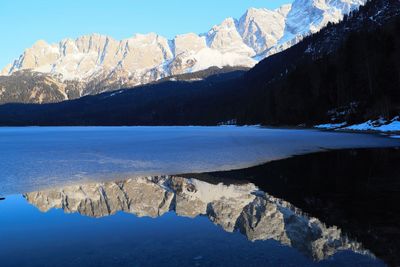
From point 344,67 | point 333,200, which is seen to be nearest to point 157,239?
point 333,200

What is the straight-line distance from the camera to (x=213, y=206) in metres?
21.4

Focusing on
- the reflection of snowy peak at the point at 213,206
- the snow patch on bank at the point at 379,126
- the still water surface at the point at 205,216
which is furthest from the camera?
the snow patch on bank at the point at 379,126

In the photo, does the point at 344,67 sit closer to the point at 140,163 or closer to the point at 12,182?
the point at 140,163

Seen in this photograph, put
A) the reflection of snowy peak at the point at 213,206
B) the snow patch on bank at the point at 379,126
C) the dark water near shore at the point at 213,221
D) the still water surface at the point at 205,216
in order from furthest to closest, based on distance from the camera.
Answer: the snow patch on bank at the point at 379,126
the reflection of snowy peak at the point at 213,206
the still water surface at the point at 205,216
the dark water near shore at the point at 213,221

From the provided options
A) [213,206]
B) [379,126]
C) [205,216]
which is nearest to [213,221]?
[205,216]

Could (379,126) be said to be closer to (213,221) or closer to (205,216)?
(205,216)

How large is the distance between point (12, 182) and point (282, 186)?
62.7 feet

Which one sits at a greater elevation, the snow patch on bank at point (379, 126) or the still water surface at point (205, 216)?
the snow patch on bank at point (379, 126)

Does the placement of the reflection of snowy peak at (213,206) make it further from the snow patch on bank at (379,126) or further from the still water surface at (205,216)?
the snow patch on bank at (379,126)

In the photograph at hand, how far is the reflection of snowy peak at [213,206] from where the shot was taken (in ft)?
50.0

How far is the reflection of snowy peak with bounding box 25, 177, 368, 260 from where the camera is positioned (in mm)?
15242

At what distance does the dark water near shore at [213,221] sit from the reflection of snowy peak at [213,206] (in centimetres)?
5

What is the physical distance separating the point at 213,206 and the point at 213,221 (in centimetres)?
296

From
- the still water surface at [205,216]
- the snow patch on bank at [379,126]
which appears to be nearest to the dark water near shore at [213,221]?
the still water surface at [205,216]
